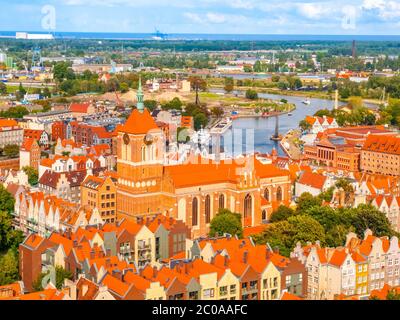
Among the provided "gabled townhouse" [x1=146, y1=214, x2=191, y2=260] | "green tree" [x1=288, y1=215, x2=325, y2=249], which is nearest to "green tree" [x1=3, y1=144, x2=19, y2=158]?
"gabled townhouse" [x1=146, y1=214, x2=191, y2=260]

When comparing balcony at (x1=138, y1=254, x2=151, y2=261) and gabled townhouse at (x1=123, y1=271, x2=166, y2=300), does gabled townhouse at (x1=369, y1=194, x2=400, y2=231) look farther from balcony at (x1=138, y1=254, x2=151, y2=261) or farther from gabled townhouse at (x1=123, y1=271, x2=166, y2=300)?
gabled townhouse at (x1=123, y1=271, x2=166, y2=300)

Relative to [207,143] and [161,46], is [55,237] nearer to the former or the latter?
[207,143]

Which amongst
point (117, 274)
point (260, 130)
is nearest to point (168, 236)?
point (117, 274)

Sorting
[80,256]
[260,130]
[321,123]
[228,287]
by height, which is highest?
[80,256]

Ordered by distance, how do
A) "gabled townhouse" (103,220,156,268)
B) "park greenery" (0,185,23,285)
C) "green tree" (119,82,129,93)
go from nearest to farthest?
"park greenery" (0,185,23,285) < "gabled townhouse" (103,220,156,268) < "green tree" (119,82,129,93)

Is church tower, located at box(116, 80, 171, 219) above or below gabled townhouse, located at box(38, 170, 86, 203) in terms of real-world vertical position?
above

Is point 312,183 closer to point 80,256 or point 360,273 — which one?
point 360,273

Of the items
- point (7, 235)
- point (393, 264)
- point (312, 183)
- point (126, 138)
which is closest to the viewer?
point (393, 264)
